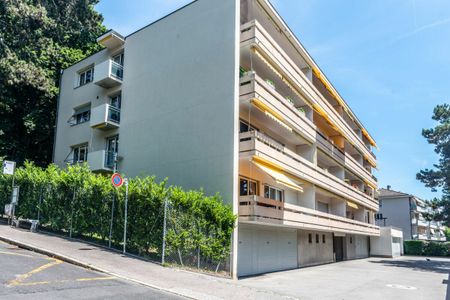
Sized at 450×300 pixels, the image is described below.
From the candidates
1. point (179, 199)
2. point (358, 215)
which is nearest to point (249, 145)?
point (179, 199)

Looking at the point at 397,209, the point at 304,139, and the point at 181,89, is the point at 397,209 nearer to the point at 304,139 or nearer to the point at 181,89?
the point at 304,139

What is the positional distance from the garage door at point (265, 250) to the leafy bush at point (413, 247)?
127 ft

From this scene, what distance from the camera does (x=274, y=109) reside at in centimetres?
2002

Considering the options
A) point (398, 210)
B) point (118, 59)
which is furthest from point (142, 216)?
point (398, 210)

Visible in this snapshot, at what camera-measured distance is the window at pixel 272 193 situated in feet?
72.5

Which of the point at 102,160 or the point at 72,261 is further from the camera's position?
the point at 102,160

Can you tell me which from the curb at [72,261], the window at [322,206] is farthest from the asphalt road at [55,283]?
the window at [322,206]

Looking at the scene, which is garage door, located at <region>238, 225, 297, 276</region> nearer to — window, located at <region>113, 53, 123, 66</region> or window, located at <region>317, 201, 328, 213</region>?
window, located at <region>317, 201, 328, 213</region>

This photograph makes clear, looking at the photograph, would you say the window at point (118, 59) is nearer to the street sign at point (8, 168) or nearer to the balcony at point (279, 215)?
the street sign at point (8, 168)

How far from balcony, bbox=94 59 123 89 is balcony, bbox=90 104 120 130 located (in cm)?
179

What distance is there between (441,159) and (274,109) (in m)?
28.9

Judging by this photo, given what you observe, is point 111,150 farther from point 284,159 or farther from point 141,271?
point 141,271

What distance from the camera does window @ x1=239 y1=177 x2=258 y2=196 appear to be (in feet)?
65.4

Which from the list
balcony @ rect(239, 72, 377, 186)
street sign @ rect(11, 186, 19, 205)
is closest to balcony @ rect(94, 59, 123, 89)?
street sign @ rect(11, 186, 19, 205)
